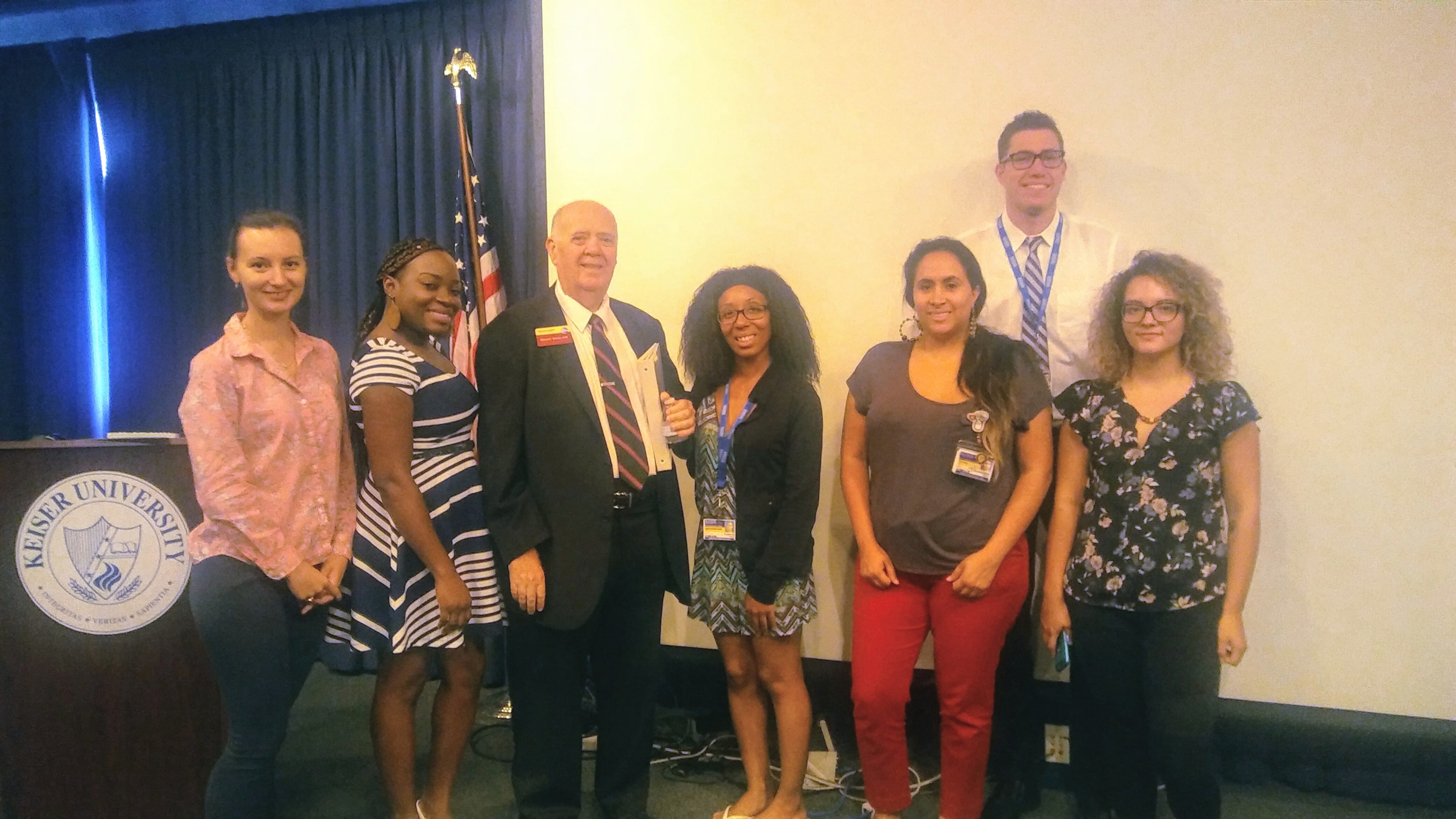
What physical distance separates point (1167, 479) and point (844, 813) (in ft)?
4.65

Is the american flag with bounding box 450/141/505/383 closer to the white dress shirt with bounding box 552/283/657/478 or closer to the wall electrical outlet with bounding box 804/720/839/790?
the white dress shirt with bounding box 552/283/657/478

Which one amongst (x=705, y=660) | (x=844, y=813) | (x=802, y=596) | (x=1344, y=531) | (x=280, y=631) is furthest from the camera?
(x=705, y=660)

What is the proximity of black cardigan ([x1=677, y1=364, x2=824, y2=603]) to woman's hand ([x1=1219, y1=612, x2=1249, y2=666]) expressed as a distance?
1059 millimetres

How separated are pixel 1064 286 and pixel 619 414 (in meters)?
1.67

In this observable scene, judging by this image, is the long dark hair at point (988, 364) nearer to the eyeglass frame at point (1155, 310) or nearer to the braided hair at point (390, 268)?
the eyeglass frame at point (1155, 310)

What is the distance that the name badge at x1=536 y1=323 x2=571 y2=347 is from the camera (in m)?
1.83

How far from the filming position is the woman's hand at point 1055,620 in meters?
1.98

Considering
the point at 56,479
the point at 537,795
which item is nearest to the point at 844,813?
the point at 537,795

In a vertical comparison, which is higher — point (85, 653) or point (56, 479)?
point (56, 479)

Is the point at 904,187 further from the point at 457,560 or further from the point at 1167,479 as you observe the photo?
the point at 457,560

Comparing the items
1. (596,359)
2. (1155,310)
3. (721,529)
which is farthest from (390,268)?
(1155,310)

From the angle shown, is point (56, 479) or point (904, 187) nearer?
point (56, 479)

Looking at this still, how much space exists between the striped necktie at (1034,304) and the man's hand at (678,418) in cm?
127

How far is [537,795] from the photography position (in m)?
1.91
